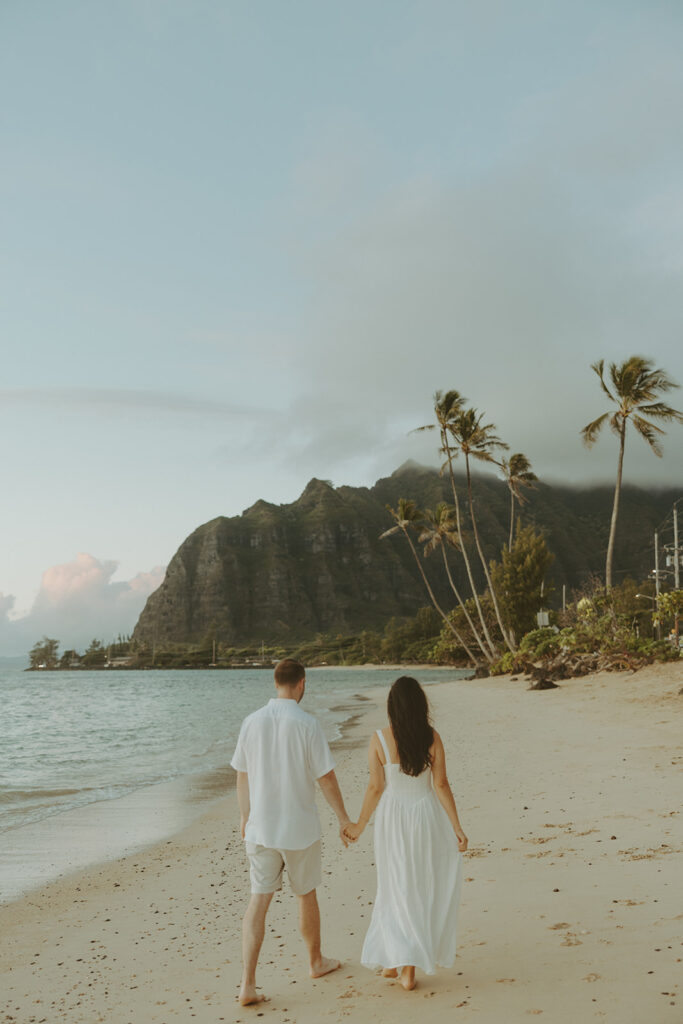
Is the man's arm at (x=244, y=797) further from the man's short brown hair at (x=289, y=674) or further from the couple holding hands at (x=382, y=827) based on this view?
the man's short brown hair at (x=289, y=674)

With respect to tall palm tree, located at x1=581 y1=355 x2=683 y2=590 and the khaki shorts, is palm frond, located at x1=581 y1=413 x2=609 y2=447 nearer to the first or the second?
tall palm tree, located at x1=581 y1=355 x2=683 y2=590

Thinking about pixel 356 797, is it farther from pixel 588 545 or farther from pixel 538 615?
pixel 588 545

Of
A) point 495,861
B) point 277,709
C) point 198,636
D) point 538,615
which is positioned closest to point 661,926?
point 495,861

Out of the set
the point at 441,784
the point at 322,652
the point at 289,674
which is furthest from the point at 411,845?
the point at 322,652

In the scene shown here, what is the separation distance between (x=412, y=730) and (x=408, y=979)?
117cm

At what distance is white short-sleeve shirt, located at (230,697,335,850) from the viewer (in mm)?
3887

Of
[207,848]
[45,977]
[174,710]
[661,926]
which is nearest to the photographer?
[661,926]

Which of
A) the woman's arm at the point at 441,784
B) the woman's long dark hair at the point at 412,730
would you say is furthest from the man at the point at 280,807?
the woman's arm at the point at 441,784

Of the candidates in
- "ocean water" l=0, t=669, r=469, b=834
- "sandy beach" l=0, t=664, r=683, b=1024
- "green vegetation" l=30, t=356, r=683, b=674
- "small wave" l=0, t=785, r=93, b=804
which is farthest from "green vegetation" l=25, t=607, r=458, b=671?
"sandy beach" l=0, t=664, r=683, b=1024

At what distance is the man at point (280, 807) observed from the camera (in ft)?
12.7

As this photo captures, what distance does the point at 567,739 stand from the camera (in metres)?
13.2

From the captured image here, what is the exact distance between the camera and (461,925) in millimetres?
4711

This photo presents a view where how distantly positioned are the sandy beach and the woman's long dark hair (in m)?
1.04

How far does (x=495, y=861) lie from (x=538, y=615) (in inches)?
1703
